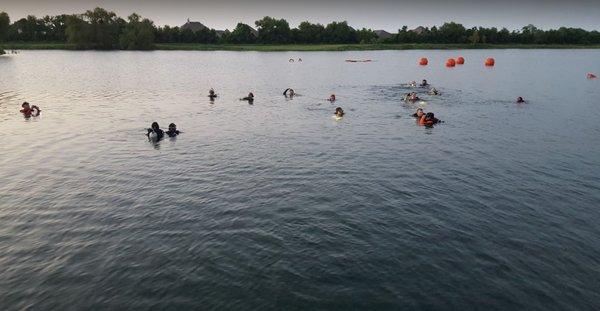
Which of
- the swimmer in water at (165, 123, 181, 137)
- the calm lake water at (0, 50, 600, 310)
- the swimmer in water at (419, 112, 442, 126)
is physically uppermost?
the swimmer in water at (419, 112, 442, 126)

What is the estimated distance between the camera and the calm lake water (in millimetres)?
16766

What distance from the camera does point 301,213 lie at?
23875 mm

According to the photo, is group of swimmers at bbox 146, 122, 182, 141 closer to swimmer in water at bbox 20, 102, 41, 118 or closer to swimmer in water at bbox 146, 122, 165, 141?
swimmer in water at bbox 146, 122, 165, 141

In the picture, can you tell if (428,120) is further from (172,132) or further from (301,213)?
(301,213)

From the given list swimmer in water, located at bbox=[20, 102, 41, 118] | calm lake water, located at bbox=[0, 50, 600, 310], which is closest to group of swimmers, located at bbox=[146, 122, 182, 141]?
calm lake water, located at bbox=[0, 50, 600, 310]

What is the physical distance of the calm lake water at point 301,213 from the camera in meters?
16.8

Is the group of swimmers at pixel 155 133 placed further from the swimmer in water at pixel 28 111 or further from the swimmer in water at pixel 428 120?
the swimmer in water at pixel 428 120

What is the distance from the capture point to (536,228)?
21984 millimetres

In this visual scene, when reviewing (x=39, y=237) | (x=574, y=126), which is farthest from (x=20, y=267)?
(x=574, y=126)

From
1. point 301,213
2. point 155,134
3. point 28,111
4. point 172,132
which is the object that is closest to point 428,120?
point 172,132

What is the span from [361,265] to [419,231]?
188 inches

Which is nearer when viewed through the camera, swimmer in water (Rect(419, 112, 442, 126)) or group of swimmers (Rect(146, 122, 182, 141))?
group of swimmers (Rect(146, 122, 182, 141))

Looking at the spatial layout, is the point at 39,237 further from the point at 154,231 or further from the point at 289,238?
the point at 289,238

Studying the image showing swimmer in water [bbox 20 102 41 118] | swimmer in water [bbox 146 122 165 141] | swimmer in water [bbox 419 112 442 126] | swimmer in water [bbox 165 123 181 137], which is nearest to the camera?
swimmer in water [bbox 146 122 165 141]
